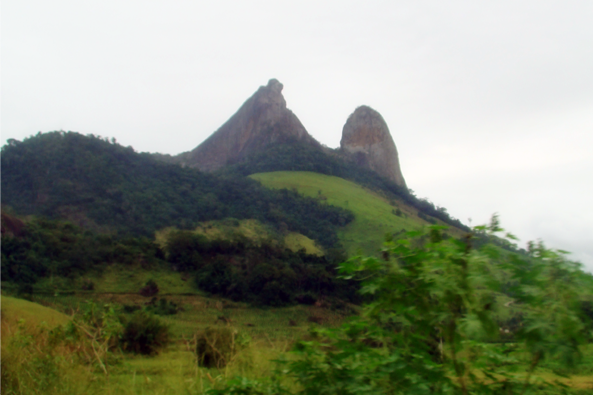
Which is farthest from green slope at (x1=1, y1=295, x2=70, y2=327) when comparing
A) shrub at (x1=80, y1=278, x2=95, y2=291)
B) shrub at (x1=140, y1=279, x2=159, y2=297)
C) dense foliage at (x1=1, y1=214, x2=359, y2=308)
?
shrub at (x1=140, y1=279, x2=159, y2=297)

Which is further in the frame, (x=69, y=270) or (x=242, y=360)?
(x=69, y=270)

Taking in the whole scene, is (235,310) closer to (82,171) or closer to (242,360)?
(242,360)

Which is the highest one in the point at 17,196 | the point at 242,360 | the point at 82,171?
the point at 82,171

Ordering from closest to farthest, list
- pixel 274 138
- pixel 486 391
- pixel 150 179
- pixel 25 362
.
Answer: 1. pixel 486 391
2. pixel 25 362
3. pixel 150 179
4. pixel 274 138

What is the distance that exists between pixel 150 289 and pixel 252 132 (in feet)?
177

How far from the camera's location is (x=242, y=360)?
409cm

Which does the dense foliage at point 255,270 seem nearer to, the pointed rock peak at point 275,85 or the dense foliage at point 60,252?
the dense foliage at point 60,252

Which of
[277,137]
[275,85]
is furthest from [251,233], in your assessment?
[275,85]

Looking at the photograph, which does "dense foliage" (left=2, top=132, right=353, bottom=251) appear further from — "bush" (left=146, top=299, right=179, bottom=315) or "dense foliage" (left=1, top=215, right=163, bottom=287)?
"bush" (left=146, top=299, right=179, bottom=315)

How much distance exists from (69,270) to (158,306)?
4.00 meters

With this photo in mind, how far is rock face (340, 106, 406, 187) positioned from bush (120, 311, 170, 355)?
62891 mm

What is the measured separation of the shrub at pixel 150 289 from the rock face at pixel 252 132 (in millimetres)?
47520

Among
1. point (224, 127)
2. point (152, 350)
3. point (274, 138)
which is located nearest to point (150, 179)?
point (152, 350)

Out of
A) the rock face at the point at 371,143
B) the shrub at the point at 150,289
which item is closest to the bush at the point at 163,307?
the shrub at the point at 150,289
